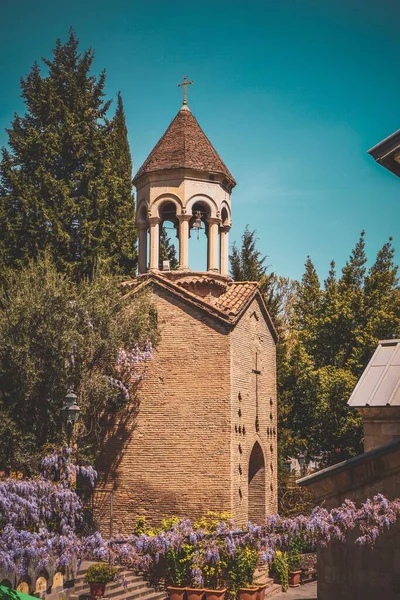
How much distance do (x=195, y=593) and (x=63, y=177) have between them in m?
13.4

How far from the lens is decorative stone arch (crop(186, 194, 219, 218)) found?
22.3 m

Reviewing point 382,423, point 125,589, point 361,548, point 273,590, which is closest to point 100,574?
point 125,589

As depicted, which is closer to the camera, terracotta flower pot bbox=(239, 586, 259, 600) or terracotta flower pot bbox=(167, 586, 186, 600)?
terracotta flower pot bbox=(167, 586, 186, 600)

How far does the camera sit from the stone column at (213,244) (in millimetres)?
22391

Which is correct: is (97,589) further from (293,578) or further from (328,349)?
(328,349)

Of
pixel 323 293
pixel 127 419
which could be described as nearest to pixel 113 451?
pixel 127 419

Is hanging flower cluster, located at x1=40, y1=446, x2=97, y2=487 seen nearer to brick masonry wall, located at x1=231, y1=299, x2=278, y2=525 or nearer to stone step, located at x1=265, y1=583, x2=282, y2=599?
brick masonry wall, located at x1=231, y1=299, x2=278, y2=525

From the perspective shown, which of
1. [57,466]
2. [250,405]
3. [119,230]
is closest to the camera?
[57,466]

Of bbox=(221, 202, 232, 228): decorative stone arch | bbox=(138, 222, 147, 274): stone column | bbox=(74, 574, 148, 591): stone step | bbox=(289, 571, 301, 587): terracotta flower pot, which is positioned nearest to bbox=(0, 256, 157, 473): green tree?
bbox=(138, 222, 147, 274): stone column

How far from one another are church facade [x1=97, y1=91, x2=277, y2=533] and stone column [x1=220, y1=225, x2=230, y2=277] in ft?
0.12

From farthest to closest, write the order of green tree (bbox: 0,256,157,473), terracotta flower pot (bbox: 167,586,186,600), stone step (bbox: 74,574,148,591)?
terracotta flower pot (bbox: 167,586,186,600)
green tree (bbox: 0,256,157,473)
stone step (bbox: 74,574,148,591)

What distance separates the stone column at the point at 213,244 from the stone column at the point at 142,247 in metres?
2.13

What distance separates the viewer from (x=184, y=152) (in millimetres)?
22656

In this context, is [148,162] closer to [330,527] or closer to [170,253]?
[170,253]
